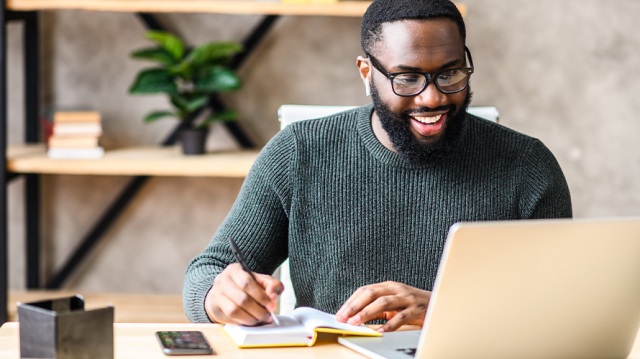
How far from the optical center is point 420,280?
1.58 m

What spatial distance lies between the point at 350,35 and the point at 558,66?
665 millimetres

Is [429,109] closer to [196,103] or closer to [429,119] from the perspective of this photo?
[429,119]

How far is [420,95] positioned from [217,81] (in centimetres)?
120

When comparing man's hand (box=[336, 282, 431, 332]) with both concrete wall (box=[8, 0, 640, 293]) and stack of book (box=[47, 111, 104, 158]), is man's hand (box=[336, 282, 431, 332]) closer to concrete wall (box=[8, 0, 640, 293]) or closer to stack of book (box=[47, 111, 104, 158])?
stack of book (box=[47, 111, 104, 158])

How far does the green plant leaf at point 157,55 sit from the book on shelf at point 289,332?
4.72ft

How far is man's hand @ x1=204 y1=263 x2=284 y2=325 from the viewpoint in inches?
48.5

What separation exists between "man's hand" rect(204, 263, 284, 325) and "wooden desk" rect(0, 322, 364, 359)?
0.04 metres

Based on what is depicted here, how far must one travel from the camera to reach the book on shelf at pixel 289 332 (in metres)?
1.20

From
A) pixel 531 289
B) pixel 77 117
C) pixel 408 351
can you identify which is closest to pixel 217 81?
pixel 77 117

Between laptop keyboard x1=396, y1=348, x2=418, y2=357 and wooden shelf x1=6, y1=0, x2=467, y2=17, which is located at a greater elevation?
wooden shelf x1=6, y1=0, x2=467, y2=17

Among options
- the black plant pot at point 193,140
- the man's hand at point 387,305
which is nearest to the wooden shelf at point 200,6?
the black plant pot at point 193,140

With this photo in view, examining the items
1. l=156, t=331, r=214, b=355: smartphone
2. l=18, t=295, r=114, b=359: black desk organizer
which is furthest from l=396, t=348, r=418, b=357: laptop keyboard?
l=18, t=295, r=114, b=359: black desk organizer

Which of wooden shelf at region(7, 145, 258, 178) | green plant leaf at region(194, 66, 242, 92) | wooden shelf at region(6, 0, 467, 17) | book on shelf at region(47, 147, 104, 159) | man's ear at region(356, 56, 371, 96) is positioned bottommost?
wooden shelf at region(7, 145, 258, 178)

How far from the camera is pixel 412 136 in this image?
153 cm
